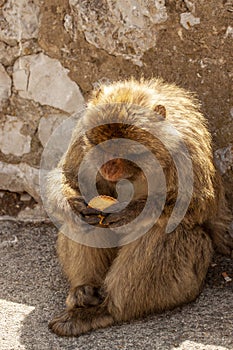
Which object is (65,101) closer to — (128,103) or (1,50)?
(1,50)

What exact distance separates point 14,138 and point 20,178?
0.30 meters

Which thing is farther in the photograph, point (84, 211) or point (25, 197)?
point (25, 197)

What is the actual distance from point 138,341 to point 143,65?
175cm

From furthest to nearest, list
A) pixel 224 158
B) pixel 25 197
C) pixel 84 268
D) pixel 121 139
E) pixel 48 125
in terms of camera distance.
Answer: pixel 25 197 < pixel 48 125 < pixel 224 158 < pixel 84 268 < pixel 121 139

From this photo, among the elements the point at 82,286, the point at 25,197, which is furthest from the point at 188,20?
the point at 25,197

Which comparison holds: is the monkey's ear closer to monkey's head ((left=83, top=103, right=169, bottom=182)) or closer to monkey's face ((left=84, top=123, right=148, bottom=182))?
monkey's head ((left=83, top=103, right=169, bottom=182))

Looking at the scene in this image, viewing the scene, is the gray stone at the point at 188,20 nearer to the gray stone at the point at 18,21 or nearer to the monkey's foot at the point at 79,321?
the gray stone at the point at 18,21

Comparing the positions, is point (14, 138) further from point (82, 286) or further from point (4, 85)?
point (82, 286)

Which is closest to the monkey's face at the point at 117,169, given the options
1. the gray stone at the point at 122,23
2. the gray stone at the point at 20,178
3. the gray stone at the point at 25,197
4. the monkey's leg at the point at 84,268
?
the monkey's leg at the point at 84,268

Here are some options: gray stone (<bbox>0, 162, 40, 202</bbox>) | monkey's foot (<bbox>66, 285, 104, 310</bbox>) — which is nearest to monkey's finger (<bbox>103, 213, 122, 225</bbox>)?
monkey's foot (<bbox>66, 285, 104, 310</bbox>)

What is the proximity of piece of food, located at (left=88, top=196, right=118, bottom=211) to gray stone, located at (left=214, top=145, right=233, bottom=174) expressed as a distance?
82 centimetres

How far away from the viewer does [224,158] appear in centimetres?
443

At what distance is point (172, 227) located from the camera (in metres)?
3.91

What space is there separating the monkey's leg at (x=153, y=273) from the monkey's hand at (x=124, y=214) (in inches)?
5.5
